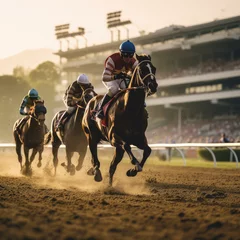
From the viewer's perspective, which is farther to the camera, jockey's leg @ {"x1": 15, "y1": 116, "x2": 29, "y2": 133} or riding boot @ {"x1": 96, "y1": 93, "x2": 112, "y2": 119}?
jockey's leg @ {"x1": 15, "y1": 116, "x2": 29, "y2": 133}

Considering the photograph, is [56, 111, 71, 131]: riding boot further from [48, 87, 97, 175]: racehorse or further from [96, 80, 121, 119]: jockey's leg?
[96, 80, 121, 119]: jockey's leg

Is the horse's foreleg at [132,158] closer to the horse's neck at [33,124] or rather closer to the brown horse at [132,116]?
the brown horse at [132,116]

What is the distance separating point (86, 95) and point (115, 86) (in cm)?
205

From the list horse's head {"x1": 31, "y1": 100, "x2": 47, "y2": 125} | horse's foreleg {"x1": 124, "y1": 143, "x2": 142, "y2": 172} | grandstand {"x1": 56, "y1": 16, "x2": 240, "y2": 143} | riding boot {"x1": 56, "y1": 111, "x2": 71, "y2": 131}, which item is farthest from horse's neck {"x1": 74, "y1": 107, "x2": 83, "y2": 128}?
grandstand {"x1": 56, "y1": 16, "x2": 240, "y2": 143}

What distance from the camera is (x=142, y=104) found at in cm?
808

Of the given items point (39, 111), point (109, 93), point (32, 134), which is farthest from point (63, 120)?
point (109, 93)

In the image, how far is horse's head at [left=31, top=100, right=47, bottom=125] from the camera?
12.2m

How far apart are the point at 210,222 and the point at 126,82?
4519 mm

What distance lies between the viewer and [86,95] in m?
10.7

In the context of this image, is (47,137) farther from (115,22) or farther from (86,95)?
(115,22)

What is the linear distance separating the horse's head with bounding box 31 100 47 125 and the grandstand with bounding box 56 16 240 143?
2862cm

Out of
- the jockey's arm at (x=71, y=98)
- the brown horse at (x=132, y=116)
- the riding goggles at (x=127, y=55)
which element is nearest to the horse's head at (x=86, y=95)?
the jockey's arm at (x=71, y=98)

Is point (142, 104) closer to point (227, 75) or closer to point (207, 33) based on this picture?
point (227, 75)

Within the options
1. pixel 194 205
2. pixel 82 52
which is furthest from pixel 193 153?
pixel 82 52
